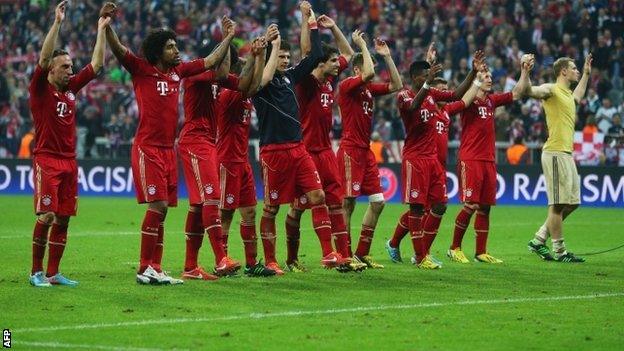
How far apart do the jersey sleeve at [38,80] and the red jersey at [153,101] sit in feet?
2.67

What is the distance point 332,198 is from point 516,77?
16992mm

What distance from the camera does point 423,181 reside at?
15156 millimetres

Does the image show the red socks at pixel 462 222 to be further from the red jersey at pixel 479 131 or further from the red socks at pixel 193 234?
the red socks at pixel 193 234

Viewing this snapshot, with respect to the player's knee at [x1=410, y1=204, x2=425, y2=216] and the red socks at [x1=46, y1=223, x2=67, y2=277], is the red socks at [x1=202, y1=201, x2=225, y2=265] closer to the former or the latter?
the red socks at [x1=46, y1=223, x2=67, y2=277]

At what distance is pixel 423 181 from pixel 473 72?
1.55 metres

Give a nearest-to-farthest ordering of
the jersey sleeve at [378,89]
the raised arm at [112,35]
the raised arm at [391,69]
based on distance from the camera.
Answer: the raised arm at [112,35] → the raised arm at [391,69] → the jersey sleeve at [378,89]

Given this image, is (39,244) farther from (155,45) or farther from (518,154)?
(518,154)

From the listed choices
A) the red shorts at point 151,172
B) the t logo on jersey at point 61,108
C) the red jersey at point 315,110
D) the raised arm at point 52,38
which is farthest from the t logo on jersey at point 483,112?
the raised arm at point 52,38

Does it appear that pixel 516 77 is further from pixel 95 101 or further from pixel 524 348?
pixel 524 348

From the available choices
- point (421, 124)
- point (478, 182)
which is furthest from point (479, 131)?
point (421, 124)

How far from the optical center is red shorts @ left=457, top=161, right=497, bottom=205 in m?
15.9

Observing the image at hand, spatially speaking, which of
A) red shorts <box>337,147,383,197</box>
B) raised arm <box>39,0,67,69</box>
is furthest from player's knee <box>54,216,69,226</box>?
red shorts <box>337,147,383,197</box>

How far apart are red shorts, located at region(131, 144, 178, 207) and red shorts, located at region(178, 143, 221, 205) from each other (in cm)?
41

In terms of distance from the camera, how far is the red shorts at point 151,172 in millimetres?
12570
